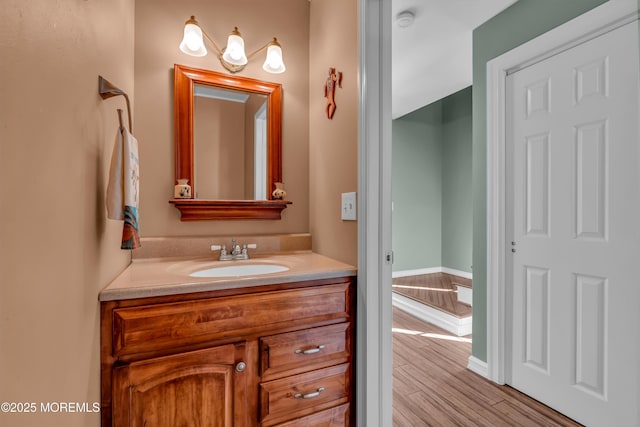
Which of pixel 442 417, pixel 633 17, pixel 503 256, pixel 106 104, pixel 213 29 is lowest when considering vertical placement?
pixel 442 417

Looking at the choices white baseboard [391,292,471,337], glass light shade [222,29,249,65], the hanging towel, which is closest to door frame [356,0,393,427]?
glass light shade [222,29,249,65]

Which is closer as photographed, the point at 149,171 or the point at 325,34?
the point at 149,171

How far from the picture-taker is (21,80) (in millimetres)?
447

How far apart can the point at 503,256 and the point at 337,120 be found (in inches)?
55.3

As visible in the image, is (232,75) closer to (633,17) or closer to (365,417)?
(365,417)

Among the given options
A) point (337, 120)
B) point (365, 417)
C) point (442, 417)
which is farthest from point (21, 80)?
point (442, 417)

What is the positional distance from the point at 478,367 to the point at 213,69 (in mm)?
2563

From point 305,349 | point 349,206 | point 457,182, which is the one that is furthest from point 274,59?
point 457,182

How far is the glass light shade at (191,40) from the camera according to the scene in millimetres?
1429

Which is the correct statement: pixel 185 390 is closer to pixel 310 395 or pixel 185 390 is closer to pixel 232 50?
pixel 310 395

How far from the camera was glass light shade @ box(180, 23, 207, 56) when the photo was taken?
56.2 inches

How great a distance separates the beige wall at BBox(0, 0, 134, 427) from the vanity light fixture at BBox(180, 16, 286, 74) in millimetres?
592

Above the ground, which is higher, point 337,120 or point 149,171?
point 337,120

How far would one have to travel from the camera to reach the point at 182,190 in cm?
148
